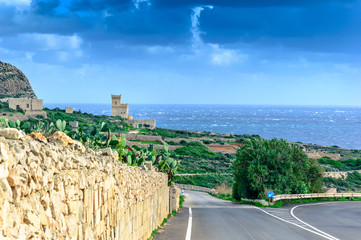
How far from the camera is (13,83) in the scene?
14138 cm

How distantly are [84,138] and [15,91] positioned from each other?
137 metres

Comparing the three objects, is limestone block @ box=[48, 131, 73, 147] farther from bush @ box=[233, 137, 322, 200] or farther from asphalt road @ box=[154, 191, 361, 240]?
bush @ box=[233, 137, 322, 200]

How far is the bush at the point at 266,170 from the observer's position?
33.4m

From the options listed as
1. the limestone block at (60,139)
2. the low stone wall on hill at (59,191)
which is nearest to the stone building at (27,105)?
the low stone wall on hill at (59,191)

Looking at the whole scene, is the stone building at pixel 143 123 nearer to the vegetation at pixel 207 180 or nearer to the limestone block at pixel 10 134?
the vegetation at pixel 207 180

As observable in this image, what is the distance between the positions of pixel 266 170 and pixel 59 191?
1174 inches

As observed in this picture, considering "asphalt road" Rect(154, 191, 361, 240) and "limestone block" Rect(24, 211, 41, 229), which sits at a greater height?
"limestone block" Rect(24, 211, 41, 229)

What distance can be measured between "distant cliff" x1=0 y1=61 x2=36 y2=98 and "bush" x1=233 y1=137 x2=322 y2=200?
114744mm

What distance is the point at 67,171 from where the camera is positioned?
18.5 feet

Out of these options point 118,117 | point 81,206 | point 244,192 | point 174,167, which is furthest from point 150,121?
point 81,206

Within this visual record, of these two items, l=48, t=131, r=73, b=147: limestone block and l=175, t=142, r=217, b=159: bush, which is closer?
l=48, t=131, r=73, b=147: limestone block

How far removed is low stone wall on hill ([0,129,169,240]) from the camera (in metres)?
3.74


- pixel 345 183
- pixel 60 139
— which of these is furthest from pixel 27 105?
pixel 60 139

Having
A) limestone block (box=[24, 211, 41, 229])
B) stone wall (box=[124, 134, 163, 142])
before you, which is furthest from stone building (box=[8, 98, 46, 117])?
limestone block (box=[24, 211, 41, 229])
